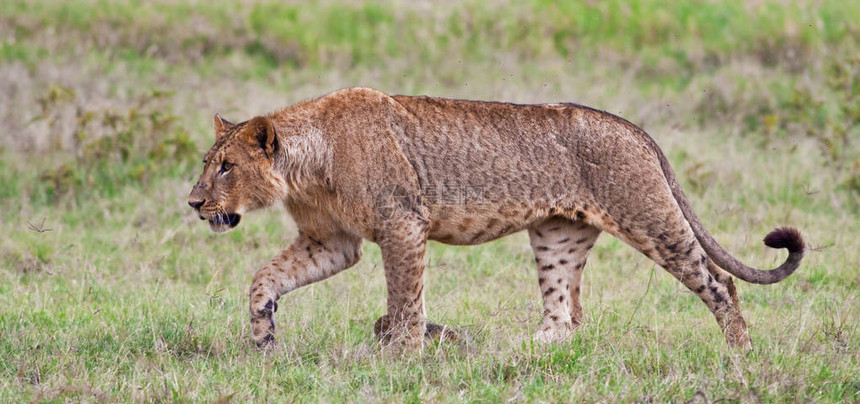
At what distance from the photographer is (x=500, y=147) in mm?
6070

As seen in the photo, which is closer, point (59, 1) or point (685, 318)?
point (685, 318)

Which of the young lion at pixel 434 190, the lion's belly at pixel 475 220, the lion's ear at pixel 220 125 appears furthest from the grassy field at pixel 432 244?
the lion's ear at pixel 220 125

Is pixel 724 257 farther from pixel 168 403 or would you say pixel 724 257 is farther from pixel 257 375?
pixel 168 403

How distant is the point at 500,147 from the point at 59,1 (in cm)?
1213

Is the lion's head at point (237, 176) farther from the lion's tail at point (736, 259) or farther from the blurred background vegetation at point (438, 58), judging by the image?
the blurred background vegetation at point (438, 58)

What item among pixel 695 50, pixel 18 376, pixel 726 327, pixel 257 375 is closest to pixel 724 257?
pixel 726 327

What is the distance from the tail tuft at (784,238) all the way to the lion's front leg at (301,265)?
2149 millimetres

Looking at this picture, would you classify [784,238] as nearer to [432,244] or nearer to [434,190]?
[434,190]

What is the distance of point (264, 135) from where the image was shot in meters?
5.82

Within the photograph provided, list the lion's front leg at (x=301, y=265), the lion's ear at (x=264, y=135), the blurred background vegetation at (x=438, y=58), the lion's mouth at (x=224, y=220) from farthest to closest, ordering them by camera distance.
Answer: the blurred background vegetation at (x=438, y=58) → the lion's front leg at (x=301, y=265) → the lion's mouth at (x=224, y=220) → the lion's ear at (x=264, y=135)

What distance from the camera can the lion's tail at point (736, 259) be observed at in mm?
5945

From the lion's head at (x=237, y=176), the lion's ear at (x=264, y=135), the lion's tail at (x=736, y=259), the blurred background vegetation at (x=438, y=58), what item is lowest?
the lion's tail at (x=736, y=259)

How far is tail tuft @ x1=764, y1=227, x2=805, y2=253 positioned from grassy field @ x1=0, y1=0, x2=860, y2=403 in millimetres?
459

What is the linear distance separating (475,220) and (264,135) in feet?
3.82
